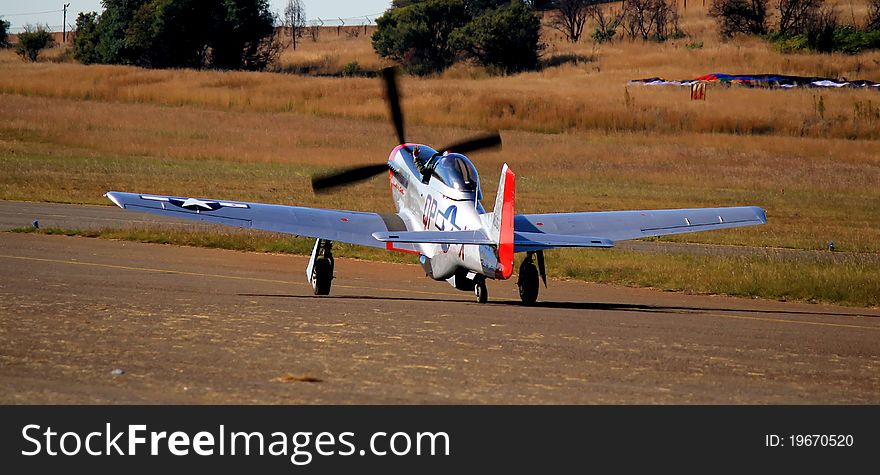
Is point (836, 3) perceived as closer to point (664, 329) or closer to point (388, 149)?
point (388, 149)

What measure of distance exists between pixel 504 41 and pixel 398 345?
89711 mm

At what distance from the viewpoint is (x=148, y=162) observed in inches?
2060

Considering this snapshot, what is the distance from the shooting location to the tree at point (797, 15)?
104938 mm

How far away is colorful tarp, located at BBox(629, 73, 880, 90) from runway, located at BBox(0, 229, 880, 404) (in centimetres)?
5520

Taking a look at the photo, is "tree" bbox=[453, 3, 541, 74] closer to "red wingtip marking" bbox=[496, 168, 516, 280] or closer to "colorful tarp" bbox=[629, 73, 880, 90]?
"colorful tarp" bbox=[629, 73, 880, 90]

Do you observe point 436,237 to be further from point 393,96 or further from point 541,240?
point 393,96

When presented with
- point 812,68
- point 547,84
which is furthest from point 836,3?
point 547,84

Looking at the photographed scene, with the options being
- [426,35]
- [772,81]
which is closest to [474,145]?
[772,81]

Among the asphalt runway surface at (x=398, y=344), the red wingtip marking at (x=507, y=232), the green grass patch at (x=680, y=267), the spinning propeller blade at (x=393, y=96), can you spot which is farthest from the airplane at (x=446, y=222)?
the spinning propeller blade at (x=393, y=96)

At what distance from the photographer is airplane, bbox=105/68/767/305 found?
17500 mm

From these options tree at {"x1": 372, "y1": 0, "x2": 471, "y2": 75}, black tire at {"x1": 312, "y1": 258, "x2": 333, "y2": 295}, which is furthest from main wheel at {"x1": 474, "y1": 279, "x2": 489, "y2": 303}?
tree at {"x1": 372, "y1": 0, "x2": 471, "y2": 75}

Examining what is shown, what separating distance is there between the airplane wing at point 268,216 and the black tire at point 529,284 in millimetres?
2228

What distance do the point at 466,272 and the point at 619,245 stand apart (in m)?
12.4

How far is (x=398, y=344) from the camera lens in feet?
44.8
